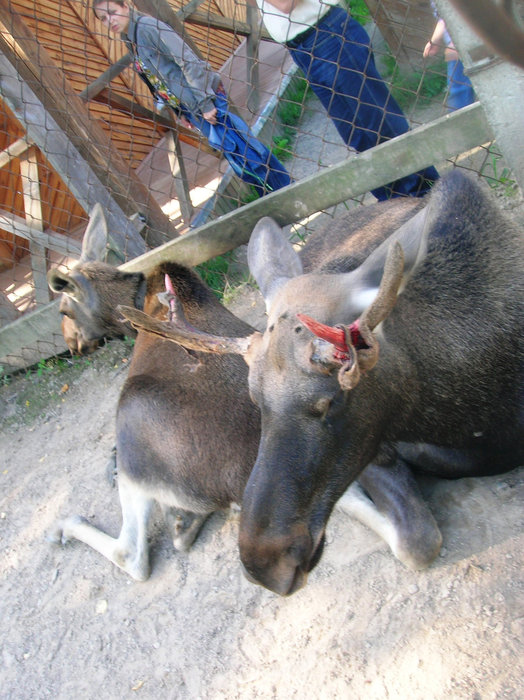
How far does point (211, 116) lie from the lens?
5945 millimetres

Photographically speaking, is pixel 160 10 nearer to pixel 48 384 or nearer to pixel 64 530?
pixel 48 384

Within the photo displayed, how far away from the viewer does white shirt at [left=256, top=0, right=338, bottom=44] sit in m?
5.04

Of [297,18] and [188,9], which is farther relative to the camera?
[188,9]

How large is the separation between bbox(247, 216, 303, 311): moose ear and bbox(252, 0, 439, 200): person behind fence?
6.06 ft

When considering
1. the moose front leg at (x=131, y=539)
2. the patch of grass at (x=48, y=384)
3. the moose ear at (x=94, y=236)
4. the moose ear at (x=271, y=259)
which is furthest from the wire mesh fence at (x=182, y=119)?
the moose front leg at (x=131, y=539)

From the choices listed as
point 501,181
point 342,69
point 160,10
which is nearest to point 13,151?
point 160,10

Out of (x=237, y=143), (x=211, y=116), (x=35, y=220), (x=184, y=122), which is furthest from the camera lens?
(x=184, y=122)

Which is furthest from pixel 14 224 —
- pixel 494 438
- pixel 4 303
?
pixel 494 438

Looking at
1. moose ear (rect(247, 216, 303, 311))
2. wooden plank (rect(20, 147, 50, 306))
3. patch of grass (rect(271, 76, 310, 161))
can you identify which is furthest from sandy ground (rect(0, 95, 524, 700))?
patch of grass (rect(271, 76, 310, 161))

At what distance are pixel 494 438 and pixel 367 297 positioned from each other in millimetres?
1121

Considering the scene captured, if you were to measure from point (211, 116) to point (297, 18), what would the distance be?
1.22 metres

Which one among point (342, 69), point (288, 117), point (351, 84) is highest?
point (342, 69)

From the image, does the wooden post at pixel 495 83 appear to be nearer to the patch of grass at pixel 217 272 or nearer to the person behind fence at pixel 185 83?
the person behind fence at pixel 185 83

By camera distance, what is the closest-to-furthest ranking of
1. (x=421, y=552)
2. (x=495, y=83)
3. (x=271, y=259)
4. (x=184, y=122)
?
(x=421, y=552) → (x=495, y=83) → (x=271, y=259) → (x=184, y=122)
